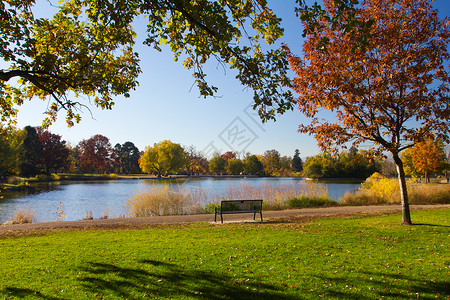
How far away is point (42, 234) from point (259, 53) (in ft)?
29.3

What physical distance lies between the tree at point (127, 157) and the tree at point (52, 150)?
24071 millimetres

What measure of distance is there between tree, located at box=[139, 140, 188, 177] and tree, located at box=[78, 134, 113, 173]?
16365mm

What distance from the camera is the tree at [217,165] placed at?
93.4 meters

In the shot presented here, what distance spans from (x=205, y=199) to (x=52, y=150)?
201ft

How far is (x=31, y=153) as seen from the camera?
5597 centimetres

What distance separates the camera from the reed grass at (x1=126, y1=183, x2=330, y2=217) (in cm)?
1559

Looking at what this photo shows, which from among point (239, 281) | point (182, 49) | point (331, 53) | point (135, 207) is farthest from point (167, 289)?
point (135, 207)

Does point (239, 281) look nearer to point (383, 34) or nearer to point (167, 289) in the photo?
point (167, 289)

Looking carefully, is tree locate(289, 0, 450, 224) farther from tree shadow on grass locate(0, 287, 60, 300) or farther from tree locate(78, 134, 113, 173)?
tree locate(78, 134, 113, 173)

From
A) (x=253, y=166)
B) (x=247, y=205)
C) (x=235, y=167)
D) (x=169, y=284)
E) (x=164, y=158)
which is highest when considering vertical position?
(x=164, y=158)

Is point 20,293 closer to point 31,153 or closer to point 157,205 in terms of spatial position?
point 157,205

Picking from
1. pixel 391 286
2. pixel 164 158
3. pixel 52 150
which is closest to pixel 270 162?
pixel 164 158

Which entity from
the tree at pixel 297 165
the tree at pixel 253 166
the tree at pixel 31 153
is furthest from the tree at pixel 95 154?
the tree at pixel 297 165

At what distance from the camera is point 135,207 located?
15.6m
